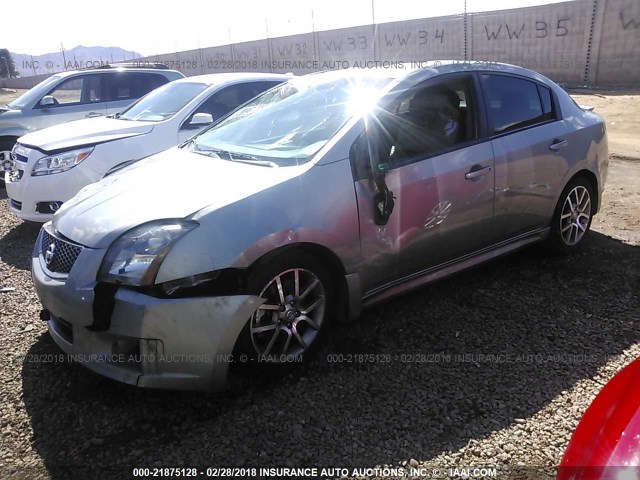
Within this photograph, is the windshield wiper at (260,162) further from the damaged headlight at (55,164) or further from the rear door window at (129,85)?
the rear door window at (129,85)

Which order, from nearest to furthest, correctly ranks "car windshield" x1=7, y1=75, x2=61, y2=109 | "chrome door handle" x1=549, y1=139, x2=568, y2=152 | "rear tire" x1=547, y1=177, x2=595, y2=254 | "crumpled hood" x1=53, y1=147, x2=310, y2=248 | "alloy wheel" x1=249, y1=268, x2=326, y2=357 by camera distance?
"crumpled hood" x1=53, y1=147, x2=310, y2=248
"alloy wheel" x1=249, y1=268, x2=326, y2=357
"chrome door handle" x1=549, y1=139, x2=568, y2=152
"rear tire" x1=547, y1=177, x2=595, y2=254
"car windshield" x1=7, y1=75, x2=61, y2=109

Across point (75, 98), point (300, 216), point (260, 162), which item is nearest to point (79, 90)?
point (75, 98)

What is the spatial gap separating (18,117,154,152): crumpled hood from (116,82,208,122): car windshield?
0.73 ft

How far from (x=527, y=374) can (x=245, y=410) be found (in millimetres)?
1600

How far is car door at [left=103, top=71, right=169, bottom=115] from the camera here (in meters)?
8.37

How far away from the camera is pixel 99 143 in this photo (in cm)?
557

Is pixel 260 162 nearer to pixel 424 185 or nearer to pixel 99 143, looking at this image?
pixel 424 185

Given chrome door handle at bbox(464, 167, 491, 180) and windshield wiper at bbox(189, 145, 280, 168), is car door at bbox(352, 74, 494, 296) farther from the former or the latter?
windshield wiper at bbox(189, 145, 280, 168)

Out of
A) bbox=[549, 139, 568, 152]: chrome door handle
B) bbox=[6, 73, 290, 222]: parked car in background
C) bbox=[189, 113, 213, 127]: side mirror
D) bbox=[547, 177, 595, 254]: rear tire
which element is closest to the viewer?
bbox=[549, 139, 568, 152]: chrome door handle

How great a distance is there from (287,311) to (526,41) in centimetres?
1864

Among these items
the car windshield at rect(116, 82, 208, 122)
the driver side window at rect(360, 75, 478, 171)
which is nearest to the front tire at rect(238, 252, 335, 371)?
the driver side window at rect(360, 75, 478, 171)

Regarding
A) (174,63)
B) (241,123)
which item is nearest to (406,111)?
(241,123)

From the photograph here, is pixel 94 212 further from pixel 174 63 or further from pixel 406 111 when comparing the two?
pixel 174 63

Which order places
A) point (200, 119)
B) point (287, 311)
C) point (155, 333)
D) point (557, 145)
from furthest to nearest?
point (200, 119) → point (557, 145) → point (287, 311) → point (155, 333)
